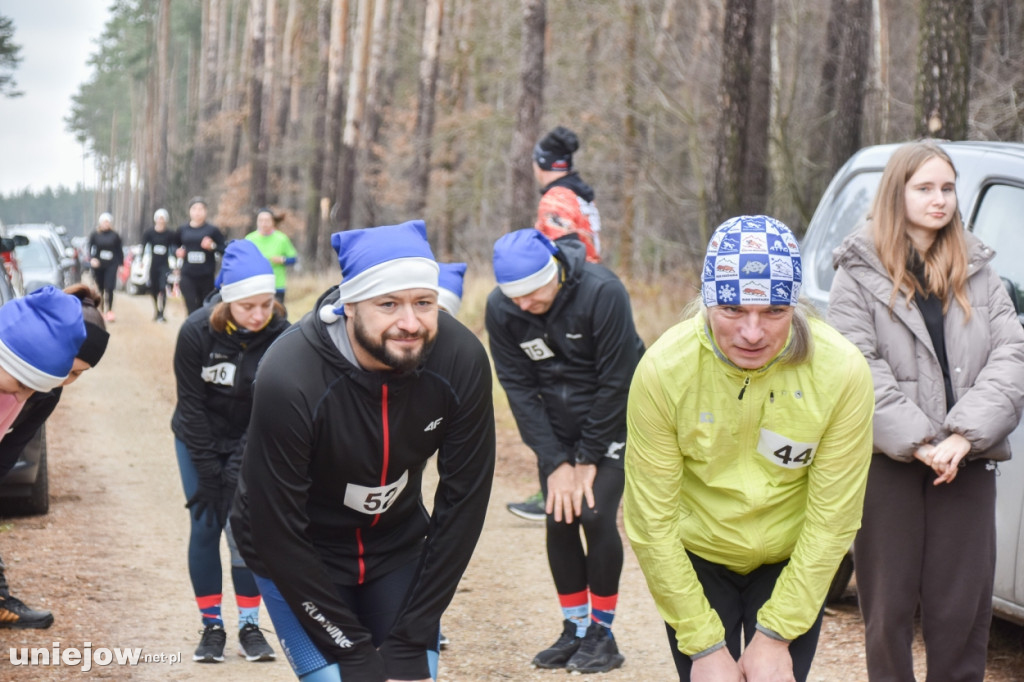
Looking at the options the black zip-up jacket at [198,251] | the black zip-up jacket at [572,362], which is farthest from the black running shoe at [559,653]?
the black zip-up jacket at [198,251]

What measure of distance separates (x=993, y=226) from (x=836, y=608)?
258cm

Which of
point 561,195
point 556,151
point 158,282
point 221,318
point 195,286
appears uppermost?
point 556,151

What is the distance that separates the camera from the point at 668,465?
3.52 meters

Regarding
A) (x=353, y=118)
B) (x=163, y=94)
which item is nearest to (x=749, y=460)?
(x=353, y=118)

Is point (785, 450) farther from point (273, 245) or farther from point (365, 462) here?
point (273, 245)

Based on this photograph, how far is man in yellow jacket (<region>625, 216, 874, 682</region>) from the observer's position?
3.38m

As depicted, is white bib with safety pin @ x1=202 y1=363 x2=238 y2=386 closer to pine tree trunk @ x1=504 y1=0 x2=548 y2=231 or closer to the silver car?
the silver car

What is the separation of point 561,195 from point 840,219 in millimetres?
2110

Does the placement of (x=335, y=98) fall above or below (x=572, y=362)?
above

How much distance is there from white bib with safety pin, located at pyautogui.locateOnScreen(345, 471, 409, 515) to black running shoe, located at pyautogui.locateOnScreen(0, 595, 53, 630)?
3371 millimetres

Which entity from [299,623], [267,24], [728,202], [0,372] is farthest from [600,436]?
[267,24]

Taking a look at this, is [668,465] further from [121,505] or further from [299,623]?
[121,505]

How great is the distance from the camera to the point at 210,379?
5.92 metres

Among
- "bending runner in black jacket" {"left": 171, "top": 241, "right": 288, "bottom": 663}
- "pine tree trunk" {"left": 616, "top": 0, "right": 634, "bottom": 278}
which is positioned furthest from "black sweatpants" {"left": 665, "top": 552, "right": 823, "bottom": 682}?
"pine tree trunk" {"left": 616, "top": 0, "right": 634, "bottom": 278}
